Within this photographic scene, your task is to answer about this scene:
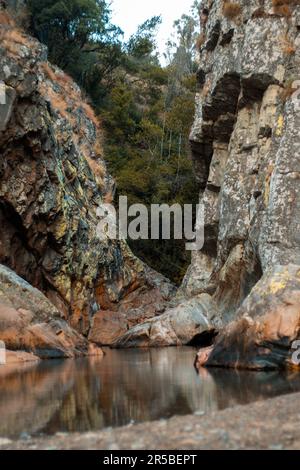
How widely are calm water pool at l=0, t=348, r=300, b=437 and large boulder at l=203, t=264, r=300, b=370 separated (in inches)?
30.7

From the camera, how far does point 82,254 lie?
96.3 feet

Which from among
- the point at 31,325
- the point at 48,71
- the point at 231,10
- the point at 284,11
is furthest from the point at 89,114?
the point at 31,325

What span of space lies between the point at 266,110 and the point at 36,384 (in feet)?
60.7

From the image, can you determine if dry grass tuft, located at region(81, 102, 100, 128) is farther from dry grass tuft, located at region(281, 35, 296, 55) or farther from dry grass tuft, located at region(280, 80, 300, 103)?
dry grass tuft, located at region(280, 80, 300, 103)

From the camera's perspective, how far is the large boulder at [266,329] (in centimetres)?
1400

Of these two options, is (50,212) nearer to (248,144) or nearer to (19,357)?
(19,357)

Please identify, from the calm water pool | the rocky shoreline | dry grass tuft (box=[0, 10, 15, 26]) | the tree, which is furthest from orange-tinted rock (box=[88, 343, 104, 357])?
the tree

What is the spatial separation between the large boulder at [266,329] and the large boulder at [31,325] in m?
5.68

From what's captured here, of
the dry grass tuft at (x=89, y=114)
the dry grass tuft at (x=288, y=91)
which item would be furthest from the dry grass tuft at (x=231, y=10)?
the dry grass tuft at (x=89, y=114)

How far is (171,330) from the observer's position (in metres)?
26.1

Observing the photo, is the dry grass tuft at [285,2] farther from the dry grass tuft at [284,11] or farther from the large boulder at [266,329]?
the large boulder at [266,329]

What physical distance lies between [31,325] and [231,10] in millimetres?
19650

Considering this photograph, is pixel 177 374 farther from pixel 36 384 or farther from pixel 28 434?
pixel 28 434
